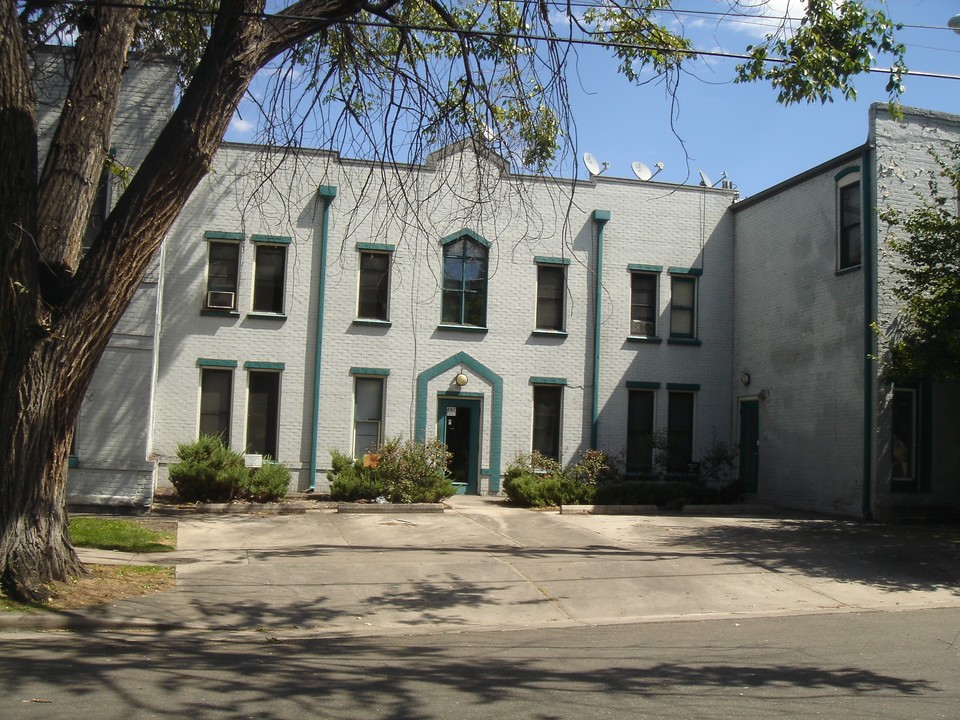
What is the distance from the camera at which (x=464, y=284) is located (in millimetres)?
20859

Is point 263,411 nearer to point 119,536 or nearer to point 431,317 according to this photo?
point 431,317

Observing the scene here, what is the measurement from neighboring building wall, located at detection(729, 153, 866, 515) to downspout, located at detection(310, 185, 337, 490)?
9.82m

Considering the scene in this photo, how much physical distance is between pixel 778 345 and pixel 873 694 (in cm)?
1456

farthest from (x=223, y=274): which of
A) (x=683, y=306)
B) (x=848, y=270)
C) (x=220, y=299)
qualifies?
(x=848, y=270)

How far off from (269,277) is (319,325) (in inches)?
60.2

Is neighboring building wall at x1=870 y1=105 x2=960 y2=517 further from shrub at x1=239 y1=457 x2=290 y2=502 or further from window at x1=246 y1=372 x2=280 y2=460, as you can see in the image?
window at x1=246 y1=372 x2=280 y2=460

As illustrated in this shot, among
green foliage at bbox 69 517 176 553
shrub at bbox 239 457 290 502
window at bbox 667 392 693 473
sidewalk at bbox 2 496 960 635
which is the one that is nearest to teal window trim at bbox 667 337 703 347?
window at bbox 667 392 693 473

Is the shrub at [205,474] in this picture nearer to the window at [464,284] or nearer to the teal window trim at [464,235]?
the window at [464,284]

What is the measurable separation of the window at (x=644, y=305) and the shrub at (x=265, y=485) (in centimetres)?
898

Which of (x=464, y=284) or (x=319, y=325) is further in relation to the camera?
(x=464, y=284)

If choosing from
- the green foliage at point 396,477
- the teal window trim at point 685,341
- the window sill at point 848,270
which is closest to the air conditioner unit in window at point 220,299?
the green foliage at point 396,477

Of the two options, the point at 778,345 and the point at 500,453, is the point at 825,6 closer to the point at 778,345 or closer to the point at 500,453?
the point at 778,345

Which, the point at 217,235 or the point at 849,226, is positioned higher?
the point at 849,226

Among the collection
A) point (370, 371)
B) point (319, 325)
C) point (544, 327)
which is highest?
point (544, 327)
